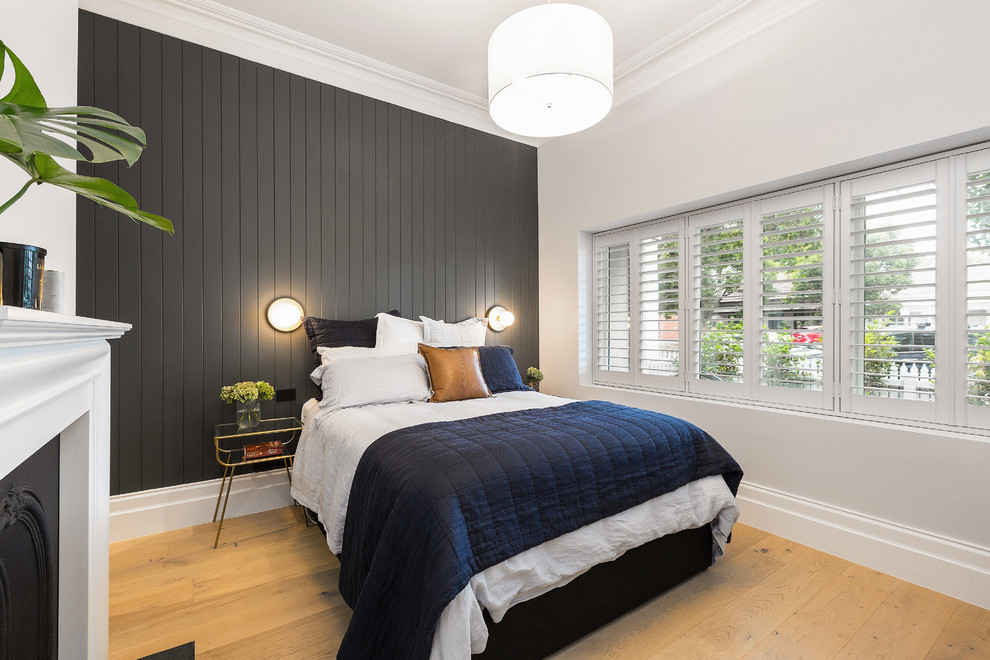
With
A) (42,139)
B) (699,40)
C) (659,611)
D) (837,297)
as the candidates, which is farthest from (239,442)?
(699,40)

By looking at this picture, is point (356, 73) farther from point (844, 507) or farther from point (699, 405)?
point (844, 507)

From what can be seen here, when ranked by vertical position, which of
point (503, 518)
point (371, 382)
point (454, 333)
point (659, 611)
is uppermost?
point (454, 333)

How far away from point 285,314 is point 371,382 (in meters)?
0.88

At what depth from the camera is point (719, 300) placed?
312 cm

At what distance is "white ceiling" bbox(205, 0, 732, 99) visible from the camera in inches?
109

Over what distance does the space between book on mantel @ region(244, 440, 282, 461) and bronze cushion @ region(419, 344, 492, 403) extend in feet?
2.95

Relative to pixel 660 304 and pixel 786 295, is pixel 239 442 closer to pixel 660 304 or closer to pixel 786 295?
pixel 660 304

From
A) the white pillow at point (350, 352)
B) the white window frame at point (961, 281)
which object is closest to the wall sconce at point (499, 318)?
the white pillow at point (350, 352)

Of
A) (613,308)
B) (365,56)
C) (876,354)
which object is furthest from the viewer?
(613,308)

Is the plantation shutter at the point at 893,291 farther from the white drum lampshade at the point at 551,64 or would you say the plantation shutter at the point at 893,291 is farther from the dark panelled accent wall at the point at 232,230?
the dark panelled accent wall at the point at 232,230

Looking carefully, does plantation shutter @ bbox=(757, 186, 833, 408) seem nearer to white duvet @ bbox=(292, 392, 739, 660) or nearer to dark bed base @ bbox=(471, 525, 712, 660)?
white duvet @ bbox=(292, 392, 739, 660)

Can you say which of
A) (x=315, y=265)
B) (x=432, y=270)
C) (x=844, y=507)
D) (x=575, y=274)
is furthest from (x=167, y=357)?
(x=844, y=507)

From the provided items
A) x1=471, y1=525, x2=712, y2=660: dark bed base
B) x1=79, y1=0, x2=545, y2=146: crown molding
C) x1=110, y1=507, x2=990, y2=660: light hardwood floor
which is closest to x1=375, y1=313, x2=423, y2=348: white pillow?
x1=110, y1=507, x2=990, y2=660: light hardwood floor

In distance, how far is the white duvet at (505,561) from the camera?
4.66ft
